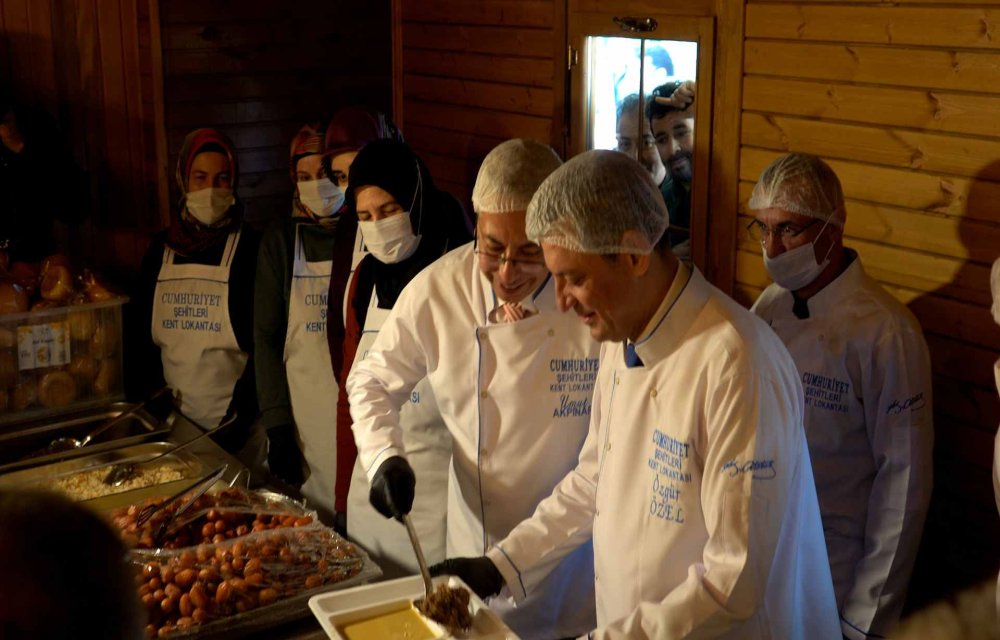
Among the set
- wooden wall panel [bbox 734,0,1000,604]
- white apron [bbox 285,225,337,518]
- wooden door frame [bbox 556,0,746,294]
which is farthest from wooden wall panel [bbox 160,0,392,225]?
wooden wall panel [bbox 734,0,1000,604]

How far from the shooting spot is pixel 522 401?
2.72m

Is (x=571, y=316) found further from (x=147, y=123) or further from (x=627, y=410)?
(x=147, y=123)

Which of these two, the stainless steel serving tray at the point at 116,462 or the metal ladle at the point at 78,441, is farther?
the metal ladle at the point at 78,441

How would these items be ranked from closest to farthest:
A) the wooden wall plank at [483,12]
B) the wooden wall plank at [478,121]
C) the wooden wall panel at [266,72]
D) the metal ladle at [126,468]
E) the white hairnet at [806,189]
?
the white hairnet at [806,189]
the metal ladle at [126,468]
the wooden wall plank at [483,12]
the wooden wall plank at [478,121]
the wooden wall panel at [266,72]

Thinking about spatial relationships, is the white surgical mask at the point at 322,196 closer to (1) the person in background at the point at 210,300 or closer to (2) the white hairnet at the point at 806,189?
(1) the person in background at the point at 210,300

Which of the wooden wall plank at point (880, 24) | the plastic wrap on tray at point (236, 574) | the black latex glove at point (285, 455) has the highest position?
the wooden wall plank at point (880, 24)

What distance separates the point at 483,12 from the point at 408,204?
1654 mm

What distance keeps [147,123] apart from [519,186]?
11.9 ft

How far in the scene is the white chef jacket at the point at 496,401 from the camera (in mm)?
2717

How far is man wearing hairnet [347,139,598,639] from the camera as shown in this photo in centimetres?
260

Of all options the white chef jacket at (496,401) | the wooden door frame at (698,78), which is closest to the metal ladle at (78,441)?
the white chef jacket at (496,401)

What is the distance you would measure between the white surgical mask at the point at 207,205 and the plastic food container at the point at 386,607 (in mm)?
2126

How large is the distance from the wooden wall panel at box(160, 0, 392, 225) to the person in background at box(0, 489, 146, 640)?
4.84m

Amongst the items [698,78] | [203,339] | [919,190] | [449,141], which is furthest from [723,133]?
[203,339]
